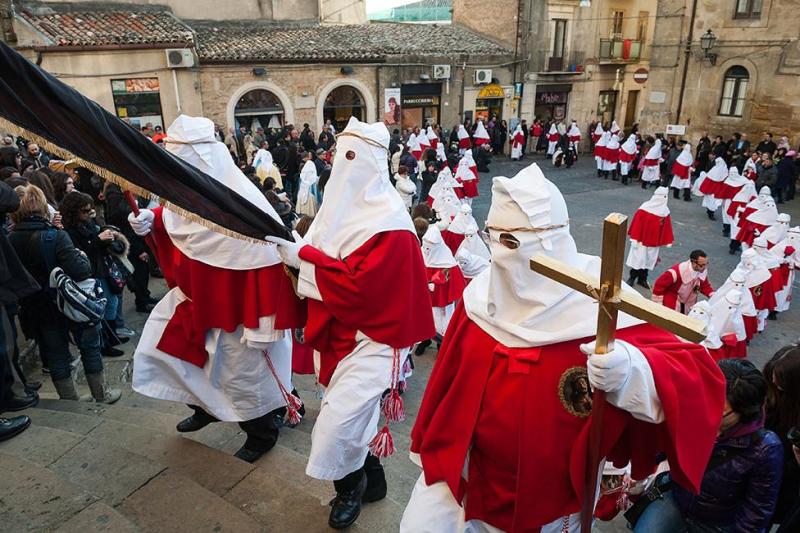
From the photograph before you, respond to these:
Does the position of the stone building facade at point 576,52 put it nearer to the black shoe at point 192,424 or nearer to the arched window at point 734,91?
the arched window at point 734,91

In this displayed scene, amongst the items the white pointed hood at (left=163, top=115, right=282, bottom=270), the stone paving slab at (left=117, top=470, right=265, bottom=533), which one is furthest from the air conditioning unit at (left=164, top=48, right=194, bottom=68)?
the stone paving slab at (left=117, top=470, right=265, bottom=533)

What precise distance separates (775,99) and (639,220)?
14.7m

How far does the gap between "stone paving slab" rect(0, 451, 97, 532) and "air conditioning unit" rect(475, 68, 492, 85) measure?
23.7 metres

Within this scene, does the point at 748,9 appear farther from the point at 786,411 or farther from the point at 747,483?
the point at 747,483

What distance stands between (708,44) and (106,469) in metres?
24.0

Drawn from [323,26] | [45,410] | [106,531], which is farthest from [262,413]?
[323,26]

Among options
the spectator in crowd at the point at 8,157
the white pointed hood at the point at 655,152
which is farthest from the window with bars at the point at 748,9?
the spectator in crowd at the point at 8,157

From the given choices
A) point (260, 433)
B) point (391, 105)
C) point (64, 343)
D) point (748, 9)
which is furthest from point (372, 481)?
point (748, 9)

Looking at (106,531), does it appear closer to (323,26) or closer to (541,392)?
(541,392)

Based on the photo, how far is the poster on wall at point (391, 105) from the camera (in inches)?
891

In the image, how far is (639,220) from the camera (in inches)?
397

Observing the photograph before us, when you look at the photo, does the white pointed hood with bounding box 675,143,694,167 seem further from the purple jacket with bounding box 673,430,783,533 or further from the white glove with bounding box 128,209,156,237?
the white glove with bounding box 128,209,156,237

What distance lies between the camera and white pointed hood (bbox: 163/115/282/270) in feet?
13.3

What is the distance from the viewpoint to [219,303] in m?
4.11
